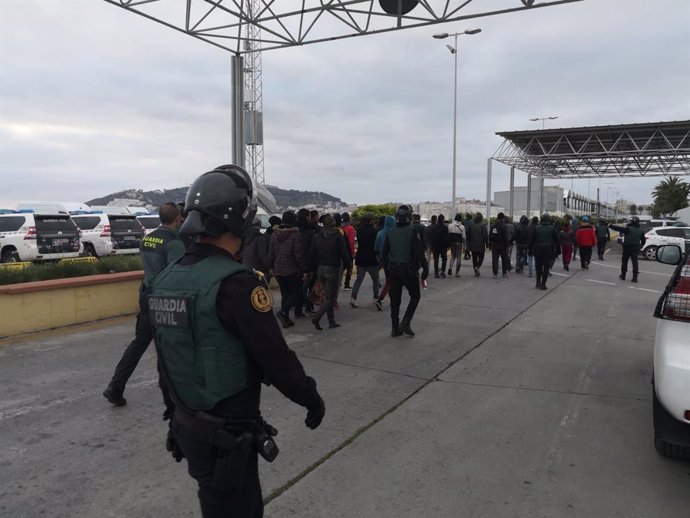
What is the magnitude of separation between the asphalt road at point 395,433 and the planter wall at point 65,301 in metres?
0.24

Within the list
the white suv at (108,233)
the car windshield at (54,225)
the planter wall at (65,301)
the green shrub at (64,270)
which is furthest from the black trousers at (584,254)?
the car windshield at (54,225)

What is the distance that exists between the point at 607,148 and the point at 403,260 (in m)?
33.3

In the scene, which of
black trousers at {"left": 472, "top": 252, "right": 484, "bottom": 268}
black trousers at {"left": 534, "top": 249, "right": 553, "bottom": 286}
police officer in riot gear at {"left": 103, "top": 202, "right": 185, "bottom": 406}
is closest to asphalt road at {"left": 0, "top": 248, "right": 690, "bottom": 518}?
police officer in riot gear at {"left": 103, "top": 202, "right": 185, "bottom": 406}

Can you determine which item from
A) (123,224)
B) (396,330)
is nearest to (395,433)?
(396,330)

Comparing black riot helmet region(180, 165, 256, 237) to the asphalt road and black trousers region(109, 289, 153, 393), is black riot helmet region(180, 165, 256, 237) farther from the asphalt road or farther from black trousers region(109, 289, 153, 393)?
black trousers region(109, 289, 153, 393)

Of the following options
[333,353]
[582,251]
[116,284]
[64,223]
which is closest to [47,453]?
[333,353]

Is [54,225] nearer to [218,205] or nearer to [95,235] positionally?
[95,235]

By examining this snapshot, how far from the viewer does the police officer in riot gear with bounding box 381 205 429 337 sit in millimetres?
7105

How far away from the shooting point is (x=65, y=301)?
7512 mm

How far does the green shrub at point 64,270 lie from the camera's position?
7684mm

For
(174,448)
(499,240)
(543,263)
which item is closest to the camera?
(174,448)

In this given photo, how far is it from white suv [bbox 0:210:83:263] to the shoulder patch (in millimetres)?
16044

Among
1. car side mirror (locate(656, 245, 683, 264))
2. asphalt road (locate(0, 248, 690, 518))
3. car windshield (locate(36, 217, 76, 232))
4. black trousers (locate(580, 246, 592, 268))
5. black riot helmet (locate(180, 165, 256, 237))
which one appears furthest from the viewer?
black trousers (locate(580, 246, 592, 268))

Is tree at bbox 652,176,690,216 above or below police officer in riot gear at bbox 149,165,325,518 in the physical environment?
above
